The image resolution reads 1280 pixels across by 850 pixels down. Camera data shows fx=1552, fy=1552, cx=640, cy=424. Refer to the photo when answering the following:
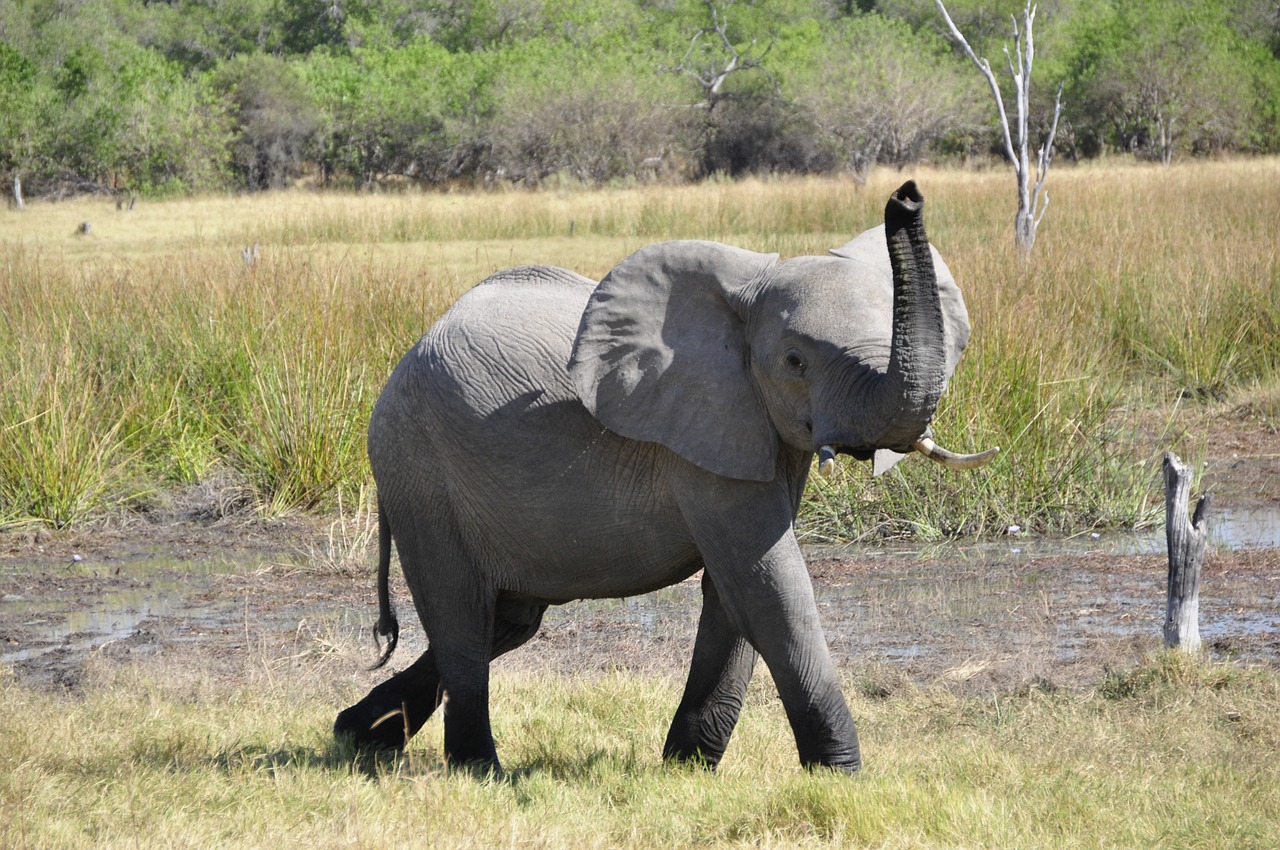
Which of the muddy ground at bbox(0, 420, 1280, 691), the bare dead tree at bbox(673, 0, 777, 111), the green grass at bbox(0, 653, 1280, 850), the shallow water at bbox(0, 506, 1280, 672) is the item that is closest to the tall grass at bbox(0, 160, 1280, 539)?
the muddy ground at bbox(0, 420, 1280, 691)

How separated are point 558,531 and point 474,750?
2.63 ft

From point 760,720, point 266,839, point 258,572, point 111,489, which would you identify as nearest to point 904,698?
point 760,720

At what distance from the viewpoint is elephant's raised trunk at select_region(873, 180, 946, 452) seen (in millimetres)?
3473

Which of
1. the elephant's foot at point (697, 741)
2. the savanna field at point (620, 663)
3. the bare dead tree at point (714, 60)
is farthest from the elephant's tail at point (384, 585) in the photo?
the bare dead tree at point (714, 60)

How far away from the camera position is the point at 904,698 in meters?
5.78

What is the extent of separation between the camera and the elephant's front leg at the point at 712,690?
4.64 metres

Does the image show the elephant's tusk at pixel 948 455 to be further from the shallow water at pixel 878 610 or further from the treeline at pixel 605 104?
the treeline at pixel 605 104

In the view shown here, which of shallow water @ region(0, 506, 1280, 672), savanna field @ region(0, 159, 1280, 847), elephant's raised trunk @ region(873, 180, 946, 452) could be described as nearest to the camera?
elephant's raised trunk @ region(873, 180, 946, 452)

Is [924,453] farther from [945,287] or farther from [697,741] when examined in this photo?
[697,741]

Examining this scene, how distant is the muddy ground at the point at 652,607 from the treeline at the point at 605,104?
31.9 m

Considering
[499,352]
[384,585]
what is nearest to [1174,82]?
[384,585]

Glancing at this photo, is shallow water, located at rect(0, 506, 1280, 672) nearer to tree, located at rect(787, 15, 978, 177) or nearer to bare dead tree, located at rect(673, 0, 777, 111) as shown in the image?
tree, located at rect(787, 15, 978, 177)

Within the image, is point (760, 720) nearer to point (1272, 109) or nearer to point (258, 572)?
point (258, 572)

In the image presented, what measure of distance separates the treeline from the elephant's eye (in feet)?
119
